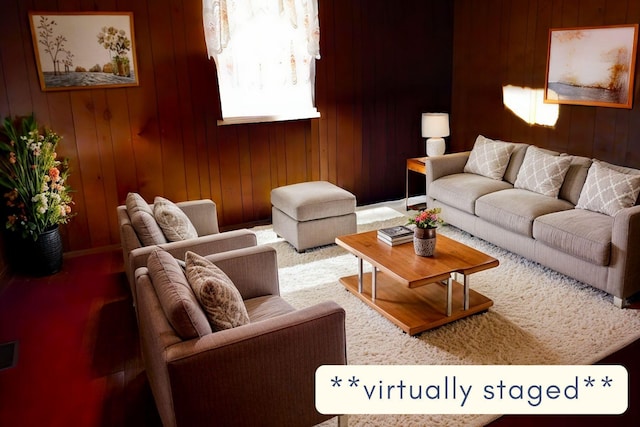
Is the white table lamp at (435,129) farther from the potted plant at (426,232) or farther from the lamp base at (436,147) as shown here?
the potted plant at (426,232)

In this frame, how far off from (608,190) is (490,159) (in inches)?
49.1

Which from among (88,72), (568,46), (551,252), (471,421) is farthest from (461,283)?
(88,72)

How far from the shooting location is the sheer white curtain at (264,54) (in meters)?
4.80

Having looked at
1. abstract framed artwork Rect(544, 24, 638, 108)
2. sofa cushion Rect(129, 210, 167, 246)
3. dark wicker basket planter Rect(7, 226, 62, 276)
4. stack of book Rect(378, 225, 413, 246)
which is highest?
abstract framed artwork Rect(544, 24, 638, 108)

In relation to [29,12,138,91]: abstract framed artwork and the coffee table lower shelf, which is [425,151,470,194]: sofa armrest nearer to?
the coffee table lower shelf

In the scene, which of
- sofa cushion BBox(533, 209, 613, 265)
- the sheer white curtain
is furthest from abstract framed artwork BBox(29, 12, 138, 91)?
sofa cushion BBox(533, 209, 613, 265)

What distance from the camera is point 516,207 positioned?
416 centimetres

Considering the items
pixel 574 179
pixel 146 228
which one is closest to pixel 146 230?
pixel 146 228

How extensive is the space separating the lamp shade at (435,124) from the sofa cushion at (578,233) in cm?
190

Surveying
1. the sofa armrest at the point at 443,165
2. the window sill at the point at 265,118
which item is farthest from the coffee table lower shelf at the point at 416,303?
the window sill at the point at 265,118

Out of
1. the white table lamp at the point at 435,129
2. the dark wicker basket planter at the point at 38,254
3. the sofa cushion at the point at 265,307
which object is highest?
the white table lamp at the point at 435,129

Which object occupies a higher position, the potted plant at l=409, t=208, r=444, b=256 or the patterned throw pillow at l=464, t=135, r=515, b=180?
the patterned throw pillow at l=464, t=135, r=515, b=180

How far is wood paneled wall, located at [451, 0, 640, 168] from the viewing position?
4441mm

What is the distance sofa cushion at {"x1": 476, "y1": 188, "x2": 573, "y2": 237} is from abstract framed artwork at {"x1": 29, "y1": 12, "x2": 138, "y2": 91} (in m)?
3.14
